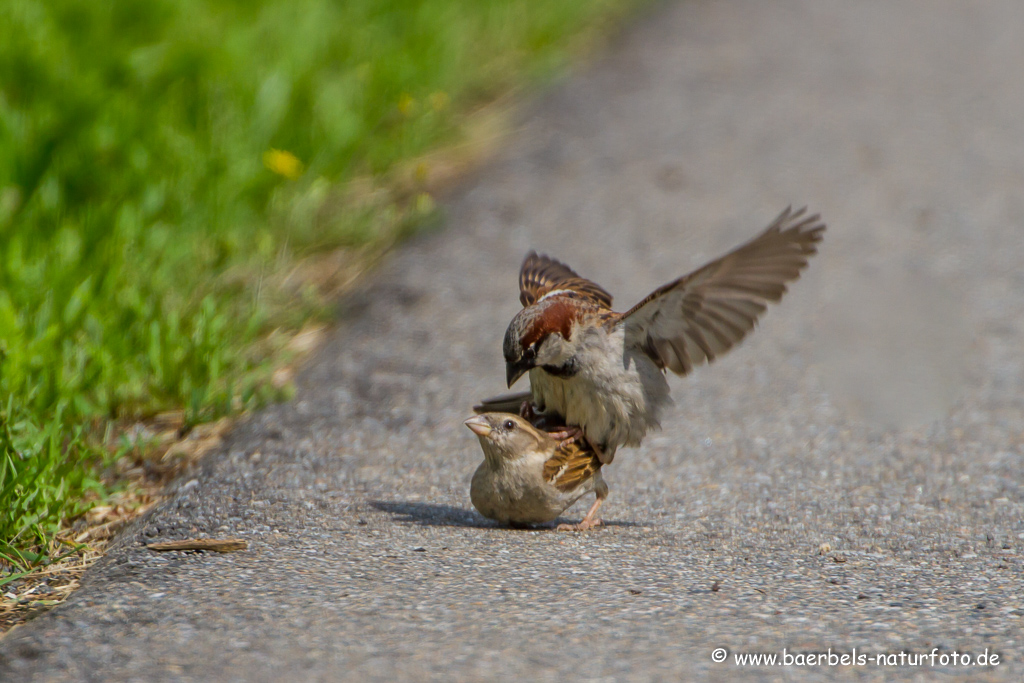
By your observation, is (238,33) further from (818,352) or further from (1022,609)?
(1022,609)

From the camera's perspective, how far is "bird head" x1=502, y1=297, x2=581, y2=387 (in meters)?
3.62

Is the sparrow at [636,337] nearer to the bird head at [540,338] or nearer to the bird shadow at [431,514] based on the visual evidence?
the bird head at [540,338]

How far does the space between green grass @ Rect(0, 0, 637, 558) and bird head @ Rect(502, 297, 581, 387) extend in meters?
1.40

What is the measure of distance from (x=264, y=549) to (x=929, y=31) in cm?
861

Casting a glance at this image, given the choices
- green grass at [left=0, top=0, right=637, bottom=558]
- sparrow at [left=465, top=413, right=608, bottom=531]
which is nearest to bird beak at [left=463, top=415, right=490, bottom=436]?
sparrow at [left=465, top=413, right=608, bottom=531]

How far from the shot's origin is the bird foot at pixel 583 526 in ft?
12.6

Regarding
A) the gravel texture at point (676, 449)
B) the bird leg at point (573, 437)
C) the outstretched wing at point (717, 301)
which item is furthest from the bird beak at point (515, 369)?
the gravel texture at point (676, 449)

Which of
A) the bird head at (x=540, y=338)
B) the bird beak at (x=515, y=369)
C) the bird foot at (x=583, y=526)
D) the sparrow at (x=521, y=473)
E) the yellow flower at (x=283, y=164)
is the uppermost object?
the yellow flower at (x=283, y=164)

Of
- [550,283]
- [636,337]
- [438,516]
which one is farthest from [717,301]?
[438,516]

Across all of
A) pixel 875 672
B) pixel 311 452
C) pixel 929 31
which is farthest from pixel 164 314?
pixel 929 31

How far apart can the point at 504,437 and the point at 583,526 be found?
449 millimetres

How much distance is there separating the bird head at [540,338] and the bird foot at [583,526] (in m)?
0.56

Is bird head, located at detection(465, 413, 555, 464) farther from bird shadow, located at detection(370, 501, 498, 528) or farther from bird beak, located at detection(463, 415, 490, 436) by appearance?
bird shadow, located at detection(370, 501, 498, 528)

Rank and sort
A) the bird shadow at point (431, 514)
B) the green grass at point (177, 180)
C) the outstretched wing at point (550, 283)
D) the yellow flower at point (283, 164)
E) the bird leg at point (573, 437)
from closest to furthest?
the bird shadow at point (431, 514), the bird leg at point (573, 437), the green grass at point (177, 180), the outstretched wing at point (550, 283), the yellow flower at point (283, 164)
